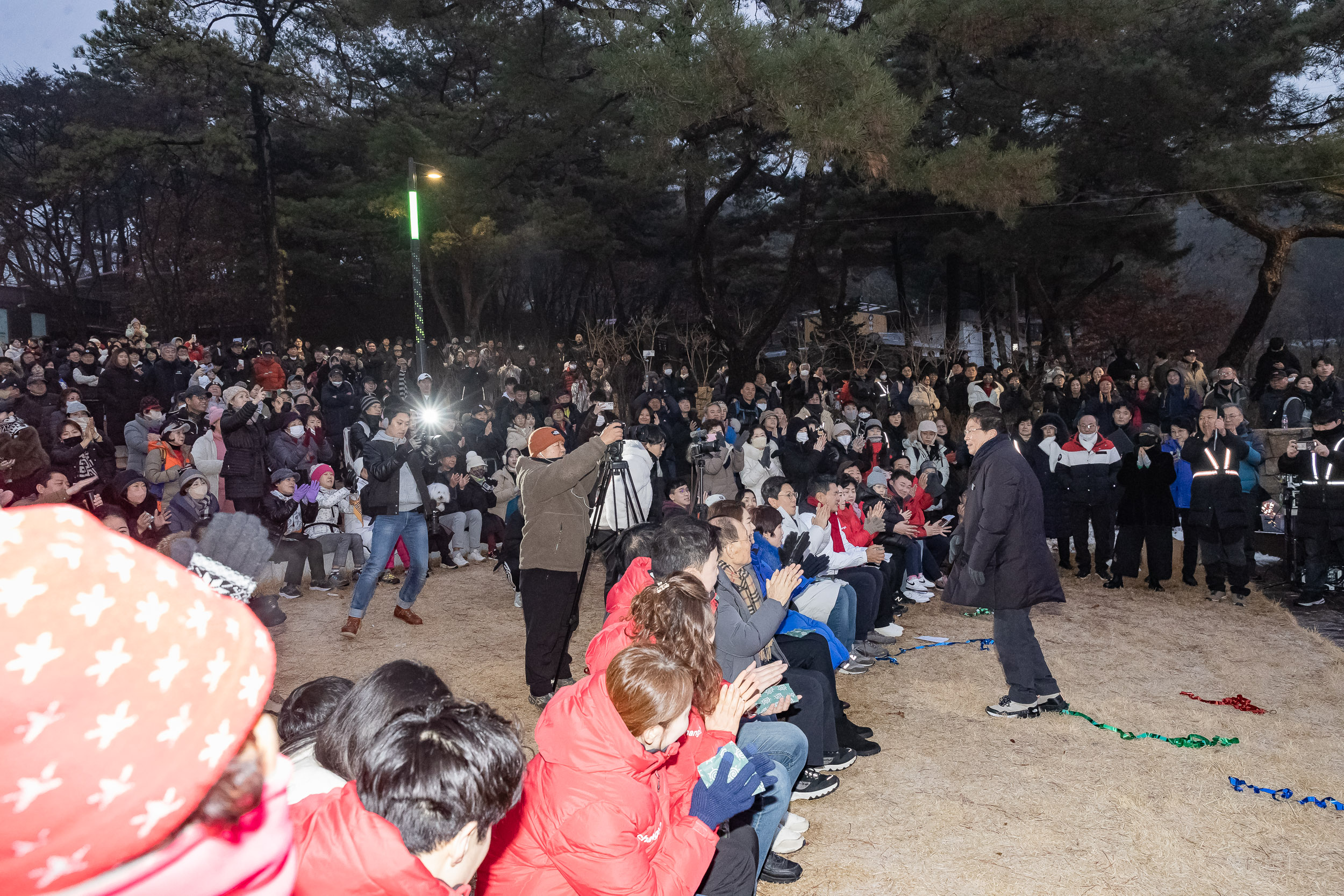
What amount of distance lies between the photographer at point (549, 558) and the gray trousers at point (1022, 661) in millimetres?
2300

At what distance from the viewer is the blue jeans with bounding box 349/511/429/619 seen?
6133 mm

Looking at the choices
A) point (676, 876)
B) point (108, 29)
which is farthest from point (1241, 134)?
point (108, 29)

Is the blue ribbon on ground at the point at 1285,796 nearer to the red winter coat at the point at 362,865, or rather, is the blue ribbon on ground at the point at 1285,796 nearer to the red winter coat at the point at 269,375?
the red winter coat at the point at 362,865

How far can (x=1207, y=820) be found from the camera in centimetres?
357

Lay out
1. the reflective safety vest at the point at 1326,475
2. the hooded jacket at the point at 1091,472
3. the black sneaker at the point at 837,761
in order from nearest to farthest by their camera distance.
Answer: the black sneaker at the point at 837,761, the reflective safety vest at the point at 1326,475, the hooded jacket at the point at 1091,472

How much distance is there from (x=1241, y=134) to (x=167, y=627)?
17.1 meters

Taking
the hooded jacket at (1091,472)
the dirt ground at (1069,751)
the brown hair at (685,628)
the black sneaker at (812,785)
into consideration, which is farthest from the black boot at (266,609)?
the hooded jacket at (1091,472)

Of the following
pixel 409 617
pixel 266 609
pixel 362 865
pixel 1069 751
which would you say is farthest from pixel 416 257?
pixel 362 865

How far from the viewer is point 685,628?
2.79 m

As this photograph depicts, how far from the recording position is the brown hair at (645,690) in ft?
6.93

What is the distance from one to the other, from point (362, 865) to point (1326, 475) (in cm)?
783

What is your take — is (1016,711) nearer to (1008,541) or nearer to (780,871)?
(1008,541)

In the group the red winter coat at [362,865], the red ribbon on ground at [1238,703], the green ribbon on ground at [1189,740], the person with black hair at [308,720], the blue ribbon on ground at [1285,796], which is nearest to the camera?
the red winter coat at [362,865]

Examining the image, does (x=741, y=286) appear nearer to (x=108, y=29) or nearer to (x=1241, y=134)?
(x=1241, y=134)
